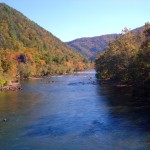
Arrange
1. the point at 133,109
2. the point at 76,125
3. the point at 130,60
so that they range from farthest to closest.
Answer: the point at 130,60 → the point at 133,109 → the point at 76,125

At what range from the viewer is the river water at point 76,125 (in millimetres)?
29594

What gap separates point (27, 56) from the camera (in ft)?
522

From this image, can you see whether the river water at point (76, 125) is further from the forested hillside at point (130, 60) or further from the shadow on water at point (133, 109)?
the forested hillside at point (130, 60)

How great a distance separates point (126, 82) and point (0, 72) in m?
41.9

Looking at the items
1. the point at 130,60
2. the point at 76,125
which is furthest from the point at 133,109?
the point at 130,60

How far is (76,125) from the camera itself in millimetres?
37062

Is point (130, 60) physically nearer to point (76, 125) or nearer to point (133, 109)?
point (133, 109)

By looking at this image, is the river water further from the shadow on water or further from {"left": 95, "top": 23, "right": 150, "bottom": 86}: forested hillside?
{"left": 95, "top": 23, "right": 150, "bottom": 86}: forested hillside

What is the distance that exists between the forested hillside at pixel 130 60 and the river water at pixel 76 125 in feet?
37.6

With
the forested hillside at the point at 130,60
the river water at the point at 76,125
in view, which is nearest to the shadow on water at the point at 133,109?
the river water at the point at 76,125

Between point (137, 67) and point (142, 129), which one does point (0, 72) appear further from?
point (142, 129)

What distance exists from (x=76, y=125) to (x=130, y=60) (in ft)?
145

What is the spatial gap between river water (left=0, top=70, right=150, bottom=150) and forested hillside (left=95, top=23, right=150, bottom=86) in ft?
37.6

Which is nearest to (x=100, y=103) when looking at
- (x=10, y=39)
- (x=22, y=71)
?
(x=22, y=71)
